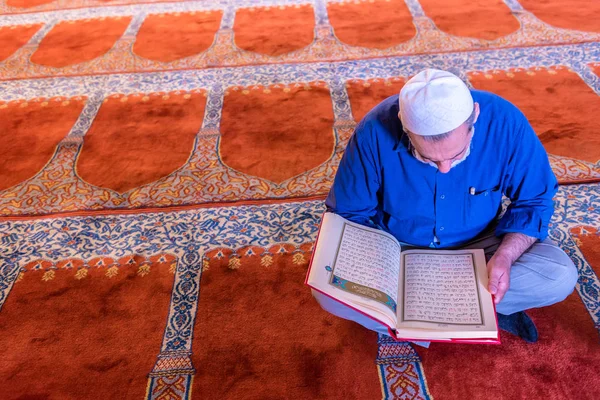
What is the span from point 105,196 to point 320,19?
2758 millimetres

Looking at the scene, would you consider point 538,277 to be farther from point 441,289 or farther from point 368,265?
point 368,265

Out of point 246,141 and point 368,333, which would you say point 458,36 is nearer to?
point 246,141

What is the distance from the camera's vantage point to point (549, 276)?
4.86ft

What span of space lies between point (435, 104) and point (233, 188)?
1564mm

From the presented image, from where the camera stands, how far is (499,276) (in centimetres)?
140

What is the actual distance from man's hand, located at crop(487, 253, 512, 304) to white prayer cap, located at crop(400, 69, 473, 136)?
461 millimetres

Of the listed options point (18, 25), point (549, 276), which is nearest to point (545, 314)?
point (549, 276)

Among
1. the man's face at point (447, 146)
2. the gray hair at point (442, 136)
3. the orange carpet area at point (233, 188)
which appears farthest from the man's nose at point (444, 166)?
the orange carpet area at point (233, 188)

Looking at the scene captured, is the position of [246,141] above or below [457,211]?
below

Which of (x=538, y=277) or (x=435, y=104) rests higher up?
(x=435, y=104)

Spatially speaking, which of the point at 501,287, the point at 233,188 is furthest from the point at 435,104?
the point at 233,188

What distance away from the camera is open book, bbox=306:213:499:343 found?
1317 millimetres

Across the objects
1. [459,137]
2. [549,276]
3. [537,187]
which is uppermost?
[459,137]

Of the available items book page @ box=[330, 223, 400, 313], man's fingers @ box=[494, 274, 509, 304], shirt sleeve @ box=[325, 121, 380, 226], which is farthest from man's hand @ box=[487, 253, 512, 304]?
shirt sleeve @ box=[325, 121, 380, 226]
